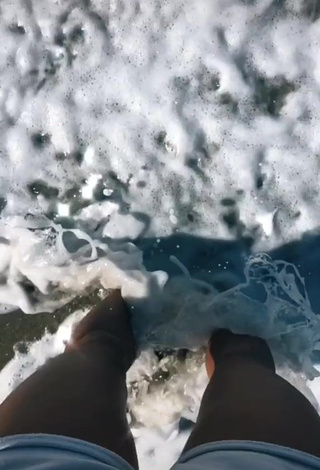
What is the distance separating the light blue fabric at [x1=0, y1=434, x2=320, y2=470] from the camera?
2.65ft

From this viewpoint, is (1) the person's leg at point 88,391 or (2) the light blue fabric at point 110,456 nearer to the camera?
(2) the light blue fabric at point 110,456

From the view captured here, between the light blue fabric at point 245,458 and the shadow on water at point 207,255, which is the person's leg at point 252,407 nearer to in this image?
the light blue fabric at point 245,458

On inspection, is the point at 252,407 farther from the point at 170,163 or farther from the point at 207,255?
the point at 170,163

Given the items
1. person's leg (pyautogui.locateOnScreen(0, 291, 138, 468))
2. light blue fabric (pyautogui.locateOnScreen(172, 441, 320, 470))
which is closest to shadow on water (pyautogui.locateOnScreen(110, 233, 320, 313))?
person's leg (pyautogui.locateOnScreen(0, 291, 138, 468))

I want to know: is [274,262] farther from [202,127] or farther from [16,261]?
[16,261]

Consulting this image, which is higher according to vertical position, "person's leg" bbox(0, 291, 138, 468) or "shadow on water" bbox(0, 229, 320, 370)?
"shadow on water" bbox(0, 229, 320, 370)

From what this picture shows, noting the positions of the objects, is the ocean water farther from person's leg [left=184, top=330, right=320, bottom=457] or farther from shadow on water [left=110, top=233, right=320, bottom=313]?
person's leg [left=184, top=330, right=320, bottom=457]

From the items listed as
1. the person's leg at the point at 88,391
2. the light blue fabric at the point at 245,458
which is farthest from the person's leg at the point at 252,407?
the person's leg at the point at 88,391

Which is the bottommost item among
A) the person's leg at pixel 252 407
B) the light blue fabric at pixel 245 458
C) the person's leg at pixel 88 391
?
the person's leg at pixel 88 391

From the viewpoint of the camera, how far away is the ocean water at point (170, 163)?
1348 mm

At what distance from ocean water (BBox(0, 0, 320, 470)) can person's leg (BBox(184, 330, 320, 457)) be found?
0.43ft

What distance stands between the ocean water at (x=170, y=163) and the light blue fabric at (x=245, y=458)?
0.48 m

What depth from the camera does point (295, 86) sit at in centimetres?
135

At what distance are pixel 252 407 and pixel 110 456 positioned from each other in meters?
0.27
